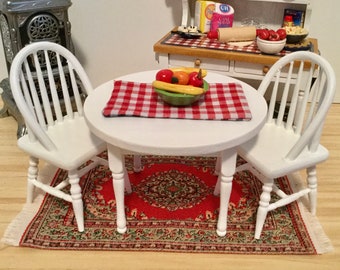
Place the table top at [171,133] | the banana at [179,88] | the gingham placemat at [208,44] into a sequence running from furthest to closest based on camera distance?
the gingham placemat at [208,44]
the banana at [179,88]
the table top at [171,133]

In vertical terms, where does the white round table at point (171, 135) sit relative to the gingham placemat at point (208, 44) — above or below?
below

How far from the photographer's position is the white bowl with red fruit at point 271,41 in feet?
7.50

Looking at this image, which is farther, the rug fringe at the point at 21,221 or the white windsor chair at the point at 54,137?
the rug fringe at the point at 21,221

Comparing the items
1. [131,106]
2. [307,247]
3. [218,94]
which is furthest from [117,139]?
[307,247]

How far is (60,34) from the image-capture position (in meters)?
2.72

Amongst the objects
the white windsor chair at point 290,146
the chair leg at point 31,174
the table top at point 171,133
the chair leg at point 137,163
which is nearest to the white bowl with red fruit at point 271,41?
the white windsor chair at point 290,146

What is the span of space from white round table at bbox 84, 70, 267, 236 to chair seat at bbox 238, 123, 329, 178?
15 cm

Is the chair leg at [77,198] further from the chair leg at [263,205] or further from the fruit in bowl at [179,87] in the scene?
the chair leg at [263,205]

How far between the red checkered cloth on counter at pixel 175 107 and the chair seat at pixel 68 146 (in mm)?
246

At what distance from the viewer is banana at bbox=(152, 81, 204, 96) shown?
168 centimetres

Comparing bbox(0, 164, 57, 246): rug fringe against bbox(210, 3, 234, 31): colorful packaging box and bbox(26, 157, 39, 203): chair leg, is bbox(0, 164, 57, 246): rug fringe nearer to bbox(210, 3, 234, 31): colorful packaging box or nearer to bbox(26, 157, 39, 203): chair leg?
bbox(26, 157, 39, 203): chair leg

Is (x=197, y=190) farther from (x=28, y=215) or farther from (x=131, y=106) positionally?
(x=28, y=215)

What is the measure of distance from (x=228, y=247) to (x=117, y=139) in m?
0.80

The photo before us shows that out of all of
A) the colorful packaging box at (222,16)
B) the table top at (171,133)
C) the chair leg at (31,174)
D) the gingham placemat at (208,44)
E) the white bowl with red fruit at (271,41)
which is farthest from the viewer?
the colorful packaging box at (222,16)
